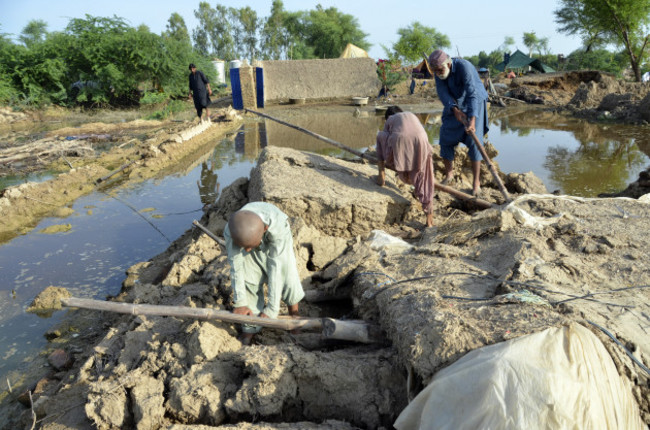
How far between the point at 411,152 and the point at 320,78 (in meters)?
17.4

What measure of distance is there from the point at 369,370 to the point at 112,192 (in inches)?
257

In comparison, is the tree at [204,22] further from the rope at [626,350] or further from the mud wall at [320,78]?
the rope at [626,350]

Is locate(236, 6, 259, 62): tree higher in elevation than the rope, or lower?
higher

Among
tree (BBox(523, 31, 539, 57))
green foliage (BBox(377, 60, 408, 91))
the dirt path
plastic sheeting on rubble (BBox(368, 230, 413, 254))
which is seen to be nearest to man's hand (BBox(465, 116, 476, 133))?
plastic sheeting on rubble (BBox(368, 230, 413, 254))

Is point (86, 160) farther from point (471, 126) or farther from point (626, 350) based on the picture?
point (626, 350)

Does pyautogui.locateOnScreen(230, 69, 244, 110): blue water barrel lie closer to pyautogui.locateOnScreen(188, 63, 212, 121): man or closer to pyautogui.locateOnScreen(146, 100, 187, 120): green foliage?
pyautogui.locateOnScreen(146, 100, 187, 120): green foliage

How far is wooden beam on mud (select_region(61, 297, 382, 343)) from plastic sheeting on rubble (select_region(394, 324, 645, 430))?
31.0 inches

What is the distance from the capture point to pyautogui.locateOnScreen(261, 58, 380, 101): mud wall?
66.2 ft

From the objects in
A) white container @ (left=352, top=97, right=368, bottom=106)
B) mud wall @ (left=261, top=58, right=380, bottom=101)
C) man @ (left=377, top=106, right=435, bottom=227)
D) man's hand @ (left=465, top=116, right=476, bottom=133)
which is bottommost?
man @ (left=377, top=106, right=435, bottom=227)

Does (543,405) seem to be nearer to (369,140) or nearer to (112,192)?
(112,192)

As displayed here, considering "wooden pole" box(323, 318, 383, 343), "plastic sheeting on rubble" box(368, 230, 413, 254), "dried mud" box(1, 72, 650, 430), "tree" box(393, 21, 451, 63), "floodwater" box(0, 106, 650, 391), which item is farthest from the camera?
"tree" box(393, 21, 451, 63)

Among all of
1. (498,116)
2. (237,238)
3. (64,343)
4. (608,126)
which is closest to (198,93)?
(64,343)

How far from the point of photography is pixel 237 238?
8.03 feet

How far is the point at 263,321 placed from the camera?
103 inches
